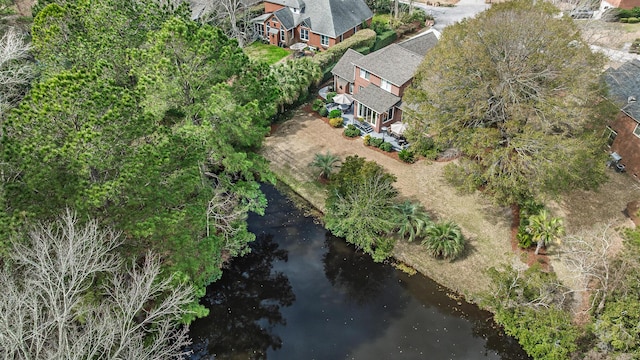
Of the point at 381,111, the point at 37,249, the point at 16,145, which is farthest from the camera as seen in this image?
the point at 381,111

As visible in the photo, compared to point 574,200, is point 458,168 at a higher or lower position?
higher

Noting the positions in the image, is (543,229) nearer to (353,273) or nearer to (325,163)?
(353,273)

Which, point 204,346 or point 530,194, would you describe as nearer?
point 204,346

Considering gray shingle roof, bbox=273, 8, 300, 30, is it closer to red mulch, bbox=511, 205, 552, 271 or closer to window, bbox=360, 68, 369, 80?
window, bbox=360, 68, 369, 80

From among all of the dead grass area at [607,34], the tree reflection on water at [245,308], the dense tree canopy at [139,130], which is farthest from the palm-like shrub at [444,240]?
the dead grass area at [607,34]

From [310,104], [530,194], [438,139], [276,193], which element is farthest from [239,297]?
[310,104]

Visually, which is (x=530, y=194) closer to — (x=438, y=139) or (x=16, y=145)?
(x=438, y=139)

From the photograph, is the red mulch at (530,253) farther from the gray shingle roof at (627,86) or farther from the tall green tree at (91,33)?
the tall green tree at (91,33)
